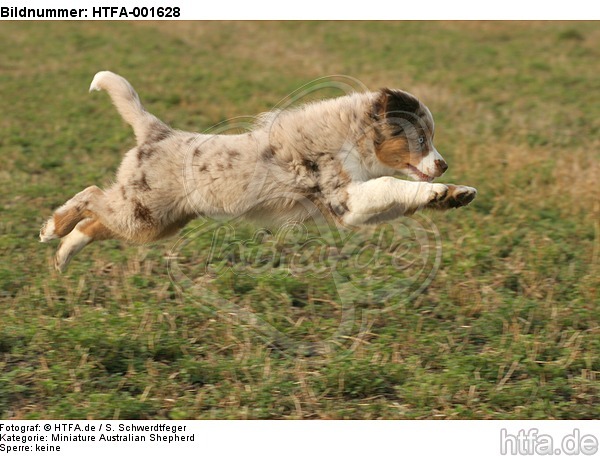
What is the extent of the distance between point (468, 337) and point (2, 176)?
17.5 ft

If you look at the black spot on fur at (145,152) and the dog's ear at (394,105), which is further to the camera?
the black spot on fur at (145,152)

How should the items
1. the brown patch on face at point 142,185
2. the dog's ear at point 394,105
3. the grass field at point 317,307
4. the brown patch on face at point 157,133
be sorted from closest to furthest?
the grass field at point 317,307
the dog's ear at point 394,105
the brown patch on face at point 142,185
the brown patch on face at point 157,133

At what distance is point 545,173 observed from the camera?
349 inches

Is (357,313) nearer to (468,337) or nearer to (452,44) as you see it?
(468,337)

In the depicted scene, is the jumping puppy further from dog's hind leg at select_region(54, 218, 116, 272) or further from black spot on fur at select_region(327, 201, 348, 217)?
dog's hind leg at select_region(54, 218, 116, 272)

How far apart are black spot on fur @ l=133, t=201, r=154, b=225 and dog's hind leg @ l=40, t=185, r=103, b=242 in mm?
405

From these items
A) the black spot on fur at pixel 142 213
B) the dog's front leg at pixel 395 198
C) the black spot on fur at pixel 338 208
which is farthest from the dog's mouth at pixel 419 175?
the black spot on fur at pixel 142 213

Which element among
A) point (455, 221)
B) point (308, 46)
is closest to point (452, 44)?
point (308, 46)

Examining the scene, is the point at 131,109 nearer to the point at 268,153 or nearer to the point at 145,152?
the point at 145,152

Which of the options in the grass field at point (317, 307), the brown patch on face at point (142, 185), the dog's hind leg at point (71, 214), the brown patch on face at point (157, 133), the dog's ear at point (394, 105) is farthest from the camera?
the dog's hind leg at point (71, 214)

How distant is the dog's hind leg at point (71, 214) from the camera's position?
611 centimetres

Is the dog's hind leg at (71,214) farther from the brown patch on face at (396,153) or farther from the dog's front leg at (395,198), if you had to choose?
the brown patch on face at (396,153)

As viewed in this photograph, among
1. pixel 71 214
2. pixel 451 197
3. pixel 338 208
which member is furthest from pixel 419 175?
pixel 71 214

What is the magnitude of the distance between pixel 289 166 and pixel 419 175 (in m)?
0.87
